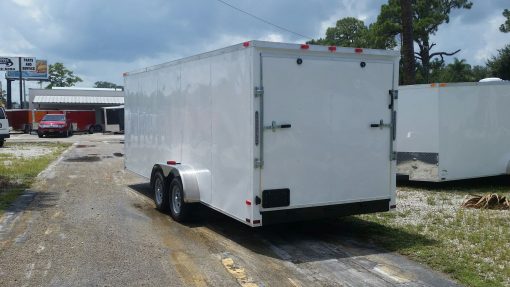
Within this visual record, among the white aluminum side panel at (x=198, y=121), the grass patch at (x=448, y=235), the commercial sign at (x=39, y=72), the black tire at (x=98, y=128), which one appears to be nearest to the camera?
the grass patch at (x=448, y=235)

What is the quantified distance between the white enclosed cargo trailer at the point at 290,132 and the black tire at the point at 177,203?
0.04m

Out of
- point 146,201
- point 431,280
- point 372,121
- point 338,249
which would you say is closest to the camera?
point 431,280

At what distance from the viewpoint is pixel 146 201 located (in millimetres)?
10516

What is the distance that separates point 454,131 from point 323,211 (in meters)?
5.81

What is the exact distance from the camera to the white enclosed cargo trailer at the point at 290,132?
6574mm

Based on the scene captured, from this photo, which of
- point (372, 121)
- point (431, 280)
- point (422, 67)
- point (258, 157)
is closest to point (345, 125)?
point (372, 121)

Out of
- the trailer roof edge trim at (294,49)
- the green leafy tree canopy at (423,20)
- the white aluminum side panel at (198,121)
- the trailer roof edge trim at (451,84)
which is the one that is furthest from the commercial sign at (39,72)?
the trailer roof edge trim at (294,49)

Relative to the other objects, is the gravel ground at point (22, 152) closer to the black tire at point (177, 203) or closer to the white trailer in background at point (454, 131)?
the black tire at point (177, 203)

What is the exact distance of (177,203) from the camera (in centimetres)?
852

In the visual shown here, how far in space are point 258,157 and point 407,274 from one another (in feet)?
7.27

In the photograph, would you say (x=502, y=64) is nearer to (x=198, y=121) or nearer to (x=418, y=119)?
(x=418, y=119)

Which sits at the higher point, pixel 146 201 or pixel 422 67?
pixel 422 67

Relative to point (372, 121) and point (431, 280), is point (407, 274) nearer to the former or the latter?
point (431, 280)

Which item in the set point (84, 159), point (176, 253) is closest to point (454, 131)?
point (176, 253)
